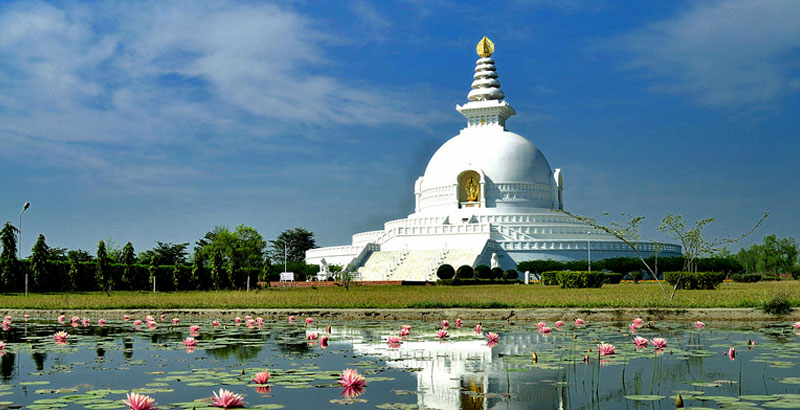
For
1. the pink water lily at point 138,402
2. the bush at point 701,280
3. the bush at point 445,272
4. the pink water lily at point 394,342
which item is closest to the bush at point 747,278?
the bush at point 701,280

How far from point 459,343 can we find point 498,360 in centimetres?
224

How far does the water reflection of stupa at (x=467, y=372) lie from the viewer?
22.8 ft

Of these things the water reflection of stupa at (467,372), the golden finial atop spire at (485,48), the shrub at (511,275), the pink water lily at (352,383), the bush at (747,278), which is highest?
the golden finial atop spire at (485,48)

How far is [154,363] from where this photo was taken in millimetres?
9719

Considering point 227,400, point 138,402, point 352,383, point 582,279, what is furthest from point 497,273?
point 138,402

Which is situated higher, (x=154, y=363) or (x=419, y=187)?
(x=419, y=187)

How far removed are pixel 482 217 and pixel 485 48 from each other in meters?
21.2

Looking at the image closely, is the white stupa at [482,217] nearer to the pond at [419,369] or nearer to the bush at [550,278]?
the bush at [550,278]

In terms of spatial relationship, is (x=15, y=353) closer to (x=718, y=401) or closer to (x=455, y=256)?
(x=718, y=401)

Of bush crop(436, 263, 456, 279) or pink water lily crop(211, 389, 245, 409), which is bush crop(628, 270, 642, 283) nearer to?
bush crop(436, 263, 456, 279)

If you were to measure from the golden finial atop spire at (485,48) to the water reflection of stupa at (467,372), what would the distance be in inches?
2584

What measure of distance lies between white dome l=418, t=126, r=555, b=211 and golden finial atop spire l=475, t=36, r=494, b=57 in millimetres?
8730

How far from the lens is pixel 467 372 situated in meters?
8.69

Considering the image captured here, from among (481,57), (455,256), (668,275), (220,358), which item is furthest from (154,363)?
(481,57)
